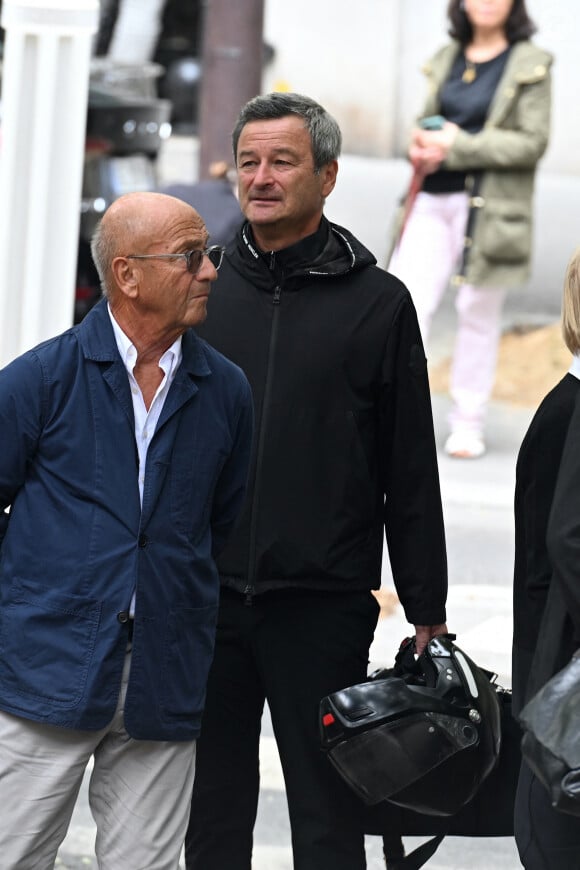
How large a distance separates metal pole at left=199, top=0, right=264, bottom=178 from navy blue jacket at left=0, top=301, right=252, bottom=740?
556 cm

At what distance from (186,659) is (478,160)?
4.37 metres

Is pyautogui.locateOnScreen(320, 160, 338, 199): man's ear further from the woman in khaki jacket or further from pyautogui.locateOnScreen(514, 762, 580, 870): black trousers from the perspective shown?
the woman in khaki jacket

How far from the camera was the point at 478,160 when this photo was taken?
729 cm

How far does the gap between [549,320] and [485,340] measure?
2.14 meters

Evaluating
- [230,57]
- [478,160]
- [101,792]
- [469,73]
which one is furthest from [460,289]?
[101,792]

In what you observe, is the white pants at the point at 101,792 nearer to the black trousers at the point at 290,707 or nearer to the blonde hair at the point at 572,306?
the black trousers at the point at 290,707

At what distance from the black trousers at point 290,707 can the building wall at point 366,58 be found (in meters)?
8.05

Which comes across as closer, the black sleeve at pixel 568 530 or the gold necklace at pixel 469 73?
the black sleeve at pixel 568 530

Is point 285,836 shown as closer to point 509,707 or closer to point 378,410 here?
point 509,707

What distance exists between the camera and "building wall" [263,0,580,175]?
11602 mm

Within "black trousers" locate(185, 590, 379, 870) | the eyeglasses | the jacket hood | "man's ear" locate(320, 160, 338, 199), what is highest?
"man's ear" locate(320, 160, 338, 199)

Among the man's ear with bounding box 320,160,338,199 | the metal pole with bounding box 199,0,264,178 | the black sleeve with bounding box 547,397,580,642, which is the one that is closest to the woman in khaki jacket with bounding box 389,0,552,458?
the metal pole with bounding box 199,0,264,178

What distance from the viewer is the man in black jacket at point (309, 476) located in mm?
3754

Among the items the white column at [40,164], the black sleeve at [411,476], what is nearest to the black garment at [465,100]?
the white column at [40,164]
